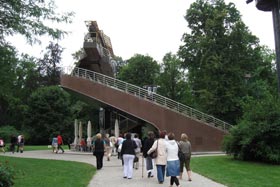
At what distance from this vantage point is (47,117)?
190 ft

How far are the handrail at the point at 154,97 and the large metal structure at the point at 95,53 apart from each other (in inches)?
108

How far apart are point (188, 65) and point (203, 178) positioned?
34459 millimetres

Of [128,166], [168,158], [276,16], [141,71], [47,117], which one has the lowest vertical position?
[128,166]

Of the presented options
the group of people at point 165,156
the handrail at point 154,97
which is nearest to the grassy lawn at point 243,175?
the group of people at point 165,156

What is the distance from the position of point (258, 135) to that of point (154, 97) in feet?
48.3

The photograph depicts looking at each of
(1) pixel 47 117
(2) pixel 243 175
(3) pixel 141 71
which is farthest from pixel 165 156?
(3) pixel 141 71

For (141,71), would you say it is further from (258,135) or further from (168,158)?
(168,158)

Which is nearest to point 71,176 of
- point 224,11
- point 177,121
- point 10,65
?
point 10,65

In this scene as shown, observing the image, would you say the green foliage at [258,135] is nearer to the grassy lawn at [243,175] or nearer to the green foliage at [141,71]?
the grassy lawn at [243,175]

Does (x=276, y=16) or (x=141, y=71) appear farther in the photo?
(x=141, y=71)

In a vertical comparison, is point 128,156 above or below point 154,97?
below

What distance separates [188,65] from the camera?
48062 millimetres

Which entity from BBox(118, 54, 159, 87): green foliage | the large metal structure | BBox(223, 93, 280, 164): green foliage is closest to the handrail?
the large metal structure

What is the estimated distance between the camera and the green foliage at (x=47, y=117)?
188 feet
